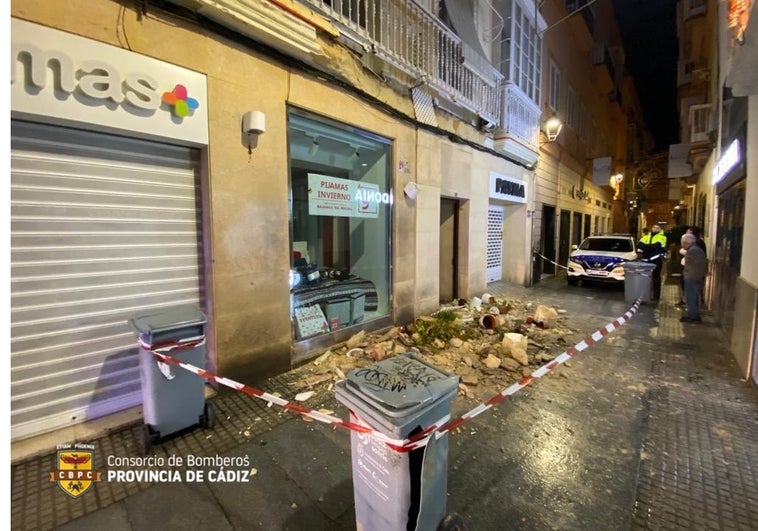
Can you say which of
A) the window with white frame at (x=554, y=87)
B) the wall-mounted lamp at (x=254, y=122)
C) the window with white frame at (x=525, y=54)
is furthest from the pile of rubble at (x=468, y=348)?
the window with white frame at (x=554, y=87)

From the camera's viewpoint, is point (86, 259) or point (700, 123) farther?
point (700, 123)

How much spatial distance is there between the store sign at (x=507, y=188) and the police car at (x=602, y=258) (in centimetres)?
265

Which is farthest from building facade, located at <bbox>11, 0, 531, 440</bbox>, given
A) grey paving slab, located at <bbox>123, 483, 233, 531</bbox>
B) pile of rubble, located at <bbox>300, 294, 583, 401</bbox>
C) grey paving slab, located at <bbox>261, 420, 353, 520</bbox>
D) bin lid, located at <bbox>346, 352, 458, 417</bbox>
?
bin lid, located at <bbox>346, 352, 458, 417</bbox>

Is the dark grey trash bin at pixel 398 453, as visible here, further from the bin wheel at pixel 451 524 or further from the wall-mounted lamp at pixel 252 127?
the wall-mounted lamp at pixel 252 127

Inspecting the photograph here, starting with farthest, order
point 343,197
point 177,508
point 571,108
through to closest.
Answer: point 571,108 → point 343,197 → point 177,508

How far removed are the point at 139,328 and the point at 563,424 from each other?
4.07 m

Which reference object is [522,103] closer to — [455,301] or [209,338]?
[455,301]

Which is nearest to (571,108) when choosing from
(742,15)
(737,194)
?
(737,194)

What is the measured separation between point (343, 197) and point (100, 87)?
10.2ft

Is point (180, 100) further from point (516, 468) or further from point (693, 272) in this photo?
point (693, 272)

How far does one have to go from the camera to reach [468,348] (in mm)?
5176

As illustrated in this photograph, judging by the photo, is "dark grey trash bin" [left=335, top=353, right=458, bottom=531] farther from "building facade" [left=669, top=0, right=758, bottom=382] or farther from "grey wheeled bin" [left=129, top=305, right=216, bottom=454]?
"building facade" [left=669, top=0, right=758, bottom=382]

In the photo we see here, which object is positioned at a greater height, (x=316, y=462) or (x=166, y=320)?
(x=166, y=320)

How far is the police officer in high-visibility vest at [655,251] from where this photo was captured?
923 centimetres
